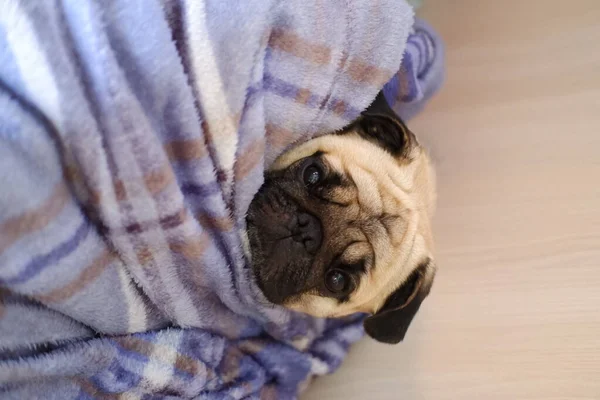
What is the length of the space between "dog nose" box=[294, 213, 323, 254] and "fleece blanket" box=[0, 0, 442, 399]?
0.13m

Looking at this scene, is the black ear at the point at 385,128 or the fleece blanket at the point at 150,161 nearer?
the fleece blanket at the point at 150,161

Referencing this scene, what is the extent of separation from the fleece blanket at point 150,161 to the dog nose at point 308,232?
0.13 metres

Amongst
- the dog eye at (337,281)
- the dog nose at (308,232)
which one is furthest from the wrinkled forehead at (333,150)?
the dog eye at (337,281)

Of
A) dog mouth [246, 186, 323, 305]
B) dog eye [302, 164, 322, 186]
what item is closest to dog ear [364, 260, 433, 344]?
dog mouth [246, 186, 323, 305]

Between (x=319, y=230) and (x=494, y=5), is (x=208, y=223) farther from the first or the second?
(x=494, y=5)

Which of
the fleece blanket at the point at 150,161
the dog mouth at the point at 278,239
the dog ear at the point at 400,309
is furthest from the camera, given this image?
the dog ear at the point at 400,309

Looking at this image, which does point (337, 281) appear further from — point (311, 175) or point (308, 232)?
point (311, 175)

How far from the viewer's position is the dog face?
1.20 m

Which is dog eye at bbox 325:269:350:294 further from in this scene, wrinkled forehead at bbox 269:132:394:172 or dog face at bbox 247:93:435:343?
wrinkled forehead at bbox 269:132:394:172

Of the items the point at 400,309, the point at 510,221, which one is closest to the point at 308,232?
the point at 400,309

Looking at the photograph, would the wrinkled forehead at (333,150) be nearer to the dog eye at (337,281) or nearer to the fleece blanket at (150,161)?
the fleece blanket at (150,161)

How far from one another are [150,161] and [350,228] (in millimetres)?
501

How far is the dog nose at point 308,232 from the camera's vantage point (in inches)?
47.4

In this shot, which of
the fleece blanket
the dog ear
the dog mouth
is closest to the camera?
the fleece blanket
